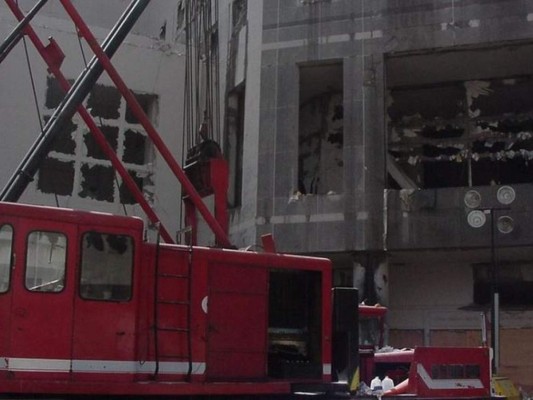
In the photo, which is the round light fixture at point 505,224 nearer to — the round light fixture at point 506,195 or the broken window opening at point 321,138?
the round light fixture at point 506,195

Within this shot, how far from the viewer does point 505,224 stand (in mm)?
25641

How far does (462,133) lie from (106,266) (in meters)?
24.1

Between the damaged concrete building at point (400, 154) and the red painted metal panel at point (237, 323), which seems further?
the damaged concrete building at point (400, 154)

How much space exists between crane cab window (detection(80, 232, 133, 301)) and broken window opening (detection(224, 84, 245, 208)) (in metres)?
20.4

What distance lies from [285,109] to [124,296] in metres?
19.1

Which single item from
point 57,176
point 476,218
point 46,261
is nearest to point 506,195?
point 476,218

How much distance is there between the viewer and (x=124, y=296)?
9.92 meters

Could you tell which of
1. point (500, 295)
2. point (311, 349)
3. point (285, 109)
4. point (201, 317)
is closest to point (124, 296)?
point (201, 317)

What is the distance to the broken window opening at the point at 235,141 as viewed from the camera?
30.8 metres

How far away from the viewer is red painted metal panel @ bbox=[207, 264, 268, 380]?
1068 cm

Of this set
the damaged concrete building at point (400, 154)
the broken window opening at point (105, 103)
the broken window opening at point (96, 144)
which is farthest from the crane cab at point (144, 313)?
the broken window opening at point (105, 103)

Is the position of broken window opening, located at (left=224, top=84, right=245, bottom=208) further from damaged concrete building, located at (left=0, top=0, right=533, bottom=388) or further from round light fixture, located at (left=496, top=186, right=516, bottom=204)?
round light fixture, located at (left=496, top=186, right=516, bottom=204)

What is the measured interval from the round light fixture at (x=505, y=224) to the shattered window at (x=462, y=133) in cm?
378

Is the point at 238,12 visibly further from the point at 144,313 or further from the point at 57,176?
the point at 144,313
